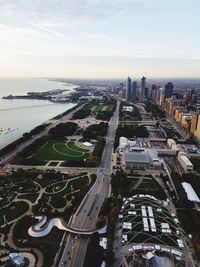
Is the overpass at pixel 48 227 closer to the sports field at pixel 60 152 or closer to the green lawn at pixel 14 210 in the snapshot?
the green lawn at pixel 14 210

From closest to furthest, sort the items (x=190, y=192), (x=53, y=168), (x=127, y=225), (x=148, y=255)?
(x=148, y=255) → (x=127, y=225) → (x=190, y=192) → (x=53, y=168)

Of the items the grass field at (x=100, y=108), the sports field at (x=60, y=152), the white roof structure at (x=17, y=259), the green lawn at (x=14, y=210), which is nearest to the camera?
the white roof structure at (x=17, y=259)

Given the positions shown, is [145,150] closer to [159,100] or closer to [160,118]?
[160,118]

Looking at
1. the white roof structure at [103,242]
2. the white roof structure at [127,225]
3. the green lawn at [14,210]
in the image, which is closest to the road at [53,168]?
the green lawn at [14,210]

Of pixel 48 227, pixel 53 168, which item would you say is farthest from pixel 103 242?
pixel 53 168

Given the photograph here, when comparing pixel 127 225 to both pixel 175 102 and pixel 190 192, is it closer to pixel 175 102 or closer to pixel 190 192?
pixel 190 192

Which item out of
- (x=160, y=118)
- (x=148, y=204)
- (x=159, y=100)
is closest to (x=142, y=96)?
(x=159, y=100)
